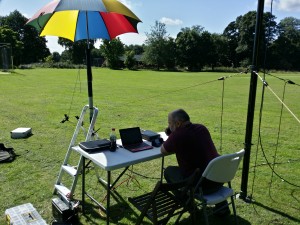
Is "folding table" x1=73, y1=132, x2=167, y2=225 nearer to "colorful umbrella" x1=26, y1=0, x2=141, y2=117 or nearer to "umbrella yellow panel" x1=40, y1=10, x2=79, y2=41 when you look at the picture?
"colorful umbrella" x1=26, y1=0, x2=141, y2=117

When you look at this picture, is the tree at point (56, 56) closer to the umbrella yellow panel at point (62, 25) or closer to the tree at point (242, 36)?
the tree at point (242, 36)

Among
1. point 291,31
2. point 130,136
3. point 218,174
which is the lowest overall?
point 218,174

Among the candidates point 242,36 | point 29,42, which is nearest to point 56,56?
point 29,42

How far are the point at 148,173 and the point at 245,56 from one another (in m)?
72.1

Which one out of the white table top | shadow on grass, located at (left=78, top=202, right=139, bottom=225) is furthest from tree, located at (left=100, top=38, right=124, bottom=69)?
the white table top

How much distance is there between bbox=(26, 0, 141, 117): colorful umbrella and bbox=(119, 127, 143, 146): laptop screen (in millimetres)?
849

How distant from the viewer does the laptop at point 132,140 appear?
149 inches

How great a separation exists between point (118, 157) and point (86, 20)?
2289mm

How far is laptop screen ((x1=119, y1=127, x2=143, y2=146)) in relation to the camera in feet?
12.6

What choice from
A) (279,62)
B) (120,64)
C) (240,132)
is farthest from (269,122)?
(279,62)

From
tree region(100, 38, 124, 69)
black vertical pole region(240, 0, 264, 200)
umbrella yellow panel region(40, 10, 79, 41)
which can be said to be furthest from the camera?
tree region(100, 38, 124, 69)

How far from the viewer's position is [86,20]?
4.34 metres

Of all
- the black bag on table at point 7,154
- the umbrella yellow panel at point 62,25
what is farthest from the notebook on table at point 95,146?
the black bag on table at point 7,154

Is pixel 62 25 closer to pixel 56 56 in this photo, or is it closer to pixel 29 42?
pixel 29 42
